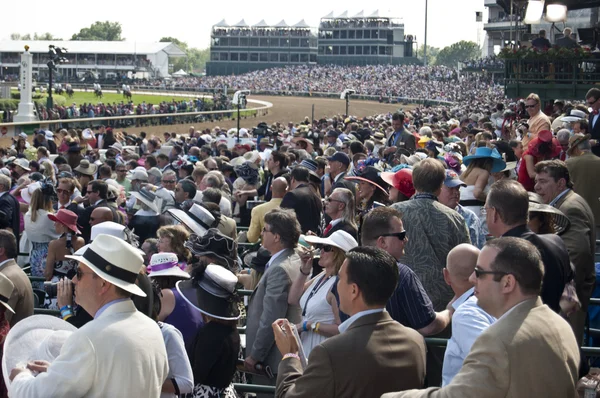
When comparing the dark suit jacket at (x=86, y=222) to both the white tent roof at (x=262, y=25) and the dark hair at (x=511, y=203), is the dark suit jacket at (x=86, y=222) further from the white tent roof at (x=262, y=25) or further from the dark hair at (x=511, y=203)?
the white tent roof at (x=262, y=25)

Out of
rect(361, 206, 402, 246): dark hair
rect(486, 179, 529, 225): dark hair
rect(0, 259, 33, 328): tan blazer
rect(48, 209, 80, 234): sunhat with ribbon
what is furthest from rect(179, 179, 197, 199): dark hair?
rect(486, 179, 529, 225): dark hair

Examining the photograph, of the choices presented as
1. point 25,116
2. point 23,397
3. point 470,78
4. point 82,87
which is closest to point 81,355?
point 23,397

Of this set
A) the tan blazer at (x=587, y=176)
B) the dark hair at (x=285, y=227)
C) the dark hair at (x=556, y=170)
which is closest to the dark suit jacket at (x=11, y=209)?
the dark hair at (x=285, y=227)

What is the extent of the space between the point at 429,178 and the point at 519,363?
9.48ft

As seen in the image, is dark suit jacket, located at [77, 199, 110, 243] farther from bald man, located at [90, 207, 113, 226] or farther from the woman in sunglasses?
the woman in sunglasses

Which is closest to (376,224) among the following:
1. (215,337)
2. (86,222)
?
(215,337)

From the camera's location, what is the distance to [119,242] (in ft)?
13.0

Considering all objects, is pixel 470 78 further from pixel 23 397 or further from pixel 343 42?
pixel 23 397

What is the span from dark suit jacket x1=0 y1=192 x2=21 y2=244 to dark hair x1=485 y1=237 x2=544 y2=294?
7.36 metres

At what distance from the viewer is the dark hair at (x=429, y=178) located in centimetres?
583

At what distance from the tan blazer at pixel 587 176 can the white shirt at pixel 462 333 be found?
201 inches

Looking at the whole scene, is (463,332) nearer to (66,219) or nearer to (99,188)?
(66,219)

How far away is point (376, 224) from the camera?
5066 mm

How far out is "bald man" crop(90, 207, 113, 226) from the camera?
26.7ft
